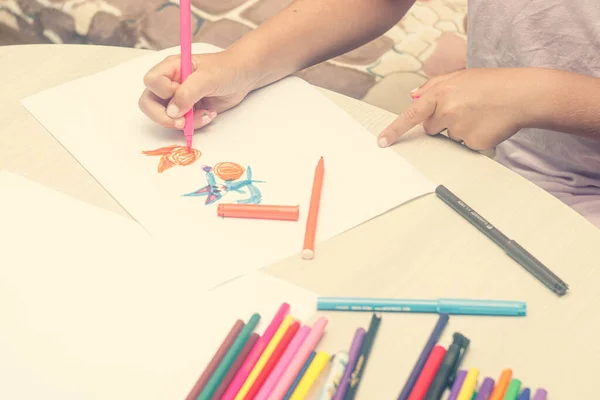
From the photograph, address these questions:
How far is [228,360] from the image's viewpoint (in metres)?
0.41

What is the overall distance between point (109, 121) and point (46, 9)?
3.38 ft

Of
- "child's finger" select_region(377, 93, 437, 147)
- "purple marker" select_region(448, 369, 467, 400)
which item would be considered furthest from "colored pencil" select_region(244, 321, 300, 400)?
"child's finger" select_region(377, 93, 437, 147)

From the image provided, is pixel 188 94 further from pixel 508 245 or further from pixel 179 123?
pixel 508 245

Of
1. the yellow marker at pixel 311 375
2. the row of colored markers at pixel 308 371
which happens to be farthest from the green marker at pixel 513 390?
the yellow marker at pixel 311 375

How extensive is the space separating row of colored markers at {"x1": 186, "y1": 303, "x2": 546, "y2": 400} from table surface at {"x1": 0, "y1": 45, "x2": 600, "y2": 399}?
1 centimetres

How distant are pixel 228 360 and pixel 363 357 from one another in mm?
85

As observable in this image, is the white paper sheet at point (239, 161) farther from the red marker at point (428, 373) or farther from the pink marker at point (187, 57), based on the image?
the red marker at point (428, 373)

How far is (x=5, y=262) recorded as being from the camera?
483 millimetres

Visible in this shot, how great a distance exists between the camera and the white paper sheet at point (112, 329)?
1.34 feet

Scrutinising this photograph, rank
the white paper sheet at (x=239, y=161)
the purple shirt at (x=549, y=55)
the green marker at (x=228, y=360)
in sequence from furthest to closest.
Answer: the purple shirt at (x=549, y=55)
the white paper sheet at (x=239, y=161)
the green marker at (x=228, y=360)

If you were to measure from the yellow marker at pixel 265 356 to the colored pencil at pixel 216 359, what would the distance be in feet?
0.08

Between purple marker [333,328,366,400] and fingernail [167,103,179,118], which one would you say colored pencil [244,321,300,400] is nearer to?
purple marker [333,328,366,400]

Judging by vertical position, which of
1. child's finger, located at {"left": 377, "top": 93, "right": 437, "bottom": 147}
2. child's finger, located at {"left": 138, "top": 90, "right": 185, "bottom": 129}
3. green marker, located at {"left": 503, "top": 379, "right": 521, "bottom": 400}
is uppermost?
child's finger, located at {"left": 377, "top": 93, "right": 437, "bottom": 147}

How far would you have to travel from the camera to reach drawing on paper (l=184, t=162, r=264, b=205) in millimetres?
538
